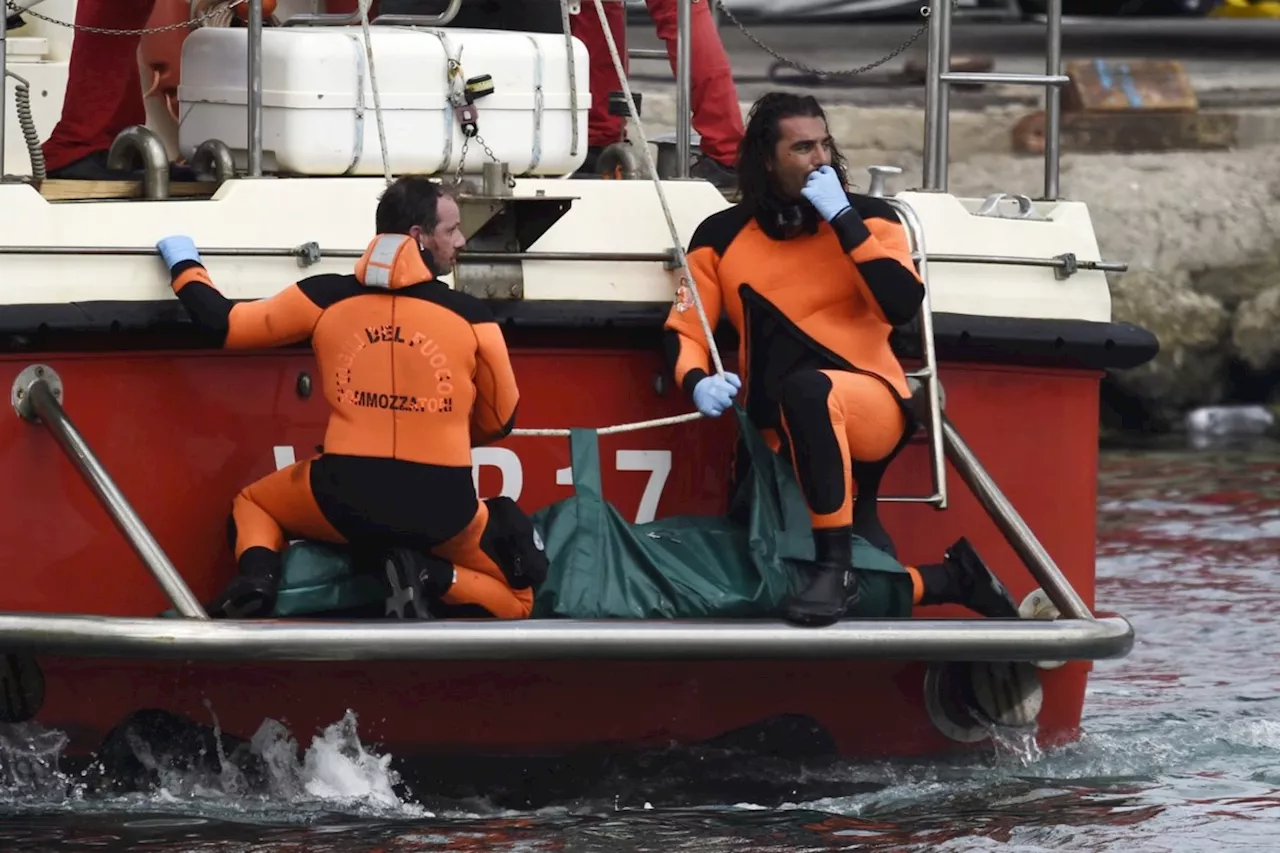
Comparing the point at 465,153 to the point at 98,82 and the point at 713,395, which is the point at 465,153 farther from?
the point at 98,82

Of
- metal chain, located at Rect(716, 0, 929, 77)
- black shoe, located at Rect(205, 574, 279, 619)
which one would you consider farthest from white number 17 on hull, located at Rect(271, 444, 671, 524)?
metal chain, located at Rect(716, 0, 929, 77)

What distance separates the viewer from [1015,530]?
583 cm

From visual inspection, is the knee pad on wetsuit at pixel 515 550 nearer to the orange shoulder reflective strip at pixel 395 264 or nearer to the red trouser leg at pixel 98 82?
the orange shoulder reflective strip at pixel 395 264

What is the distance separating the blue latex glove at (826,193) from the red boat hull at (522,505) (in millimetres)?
537

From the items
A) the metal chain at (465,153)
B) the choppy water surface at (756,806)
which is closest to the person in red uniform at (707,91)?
the metal chain at (465,153)

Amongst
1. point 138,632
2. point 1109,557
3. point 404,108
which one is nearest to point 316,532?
point 138,632

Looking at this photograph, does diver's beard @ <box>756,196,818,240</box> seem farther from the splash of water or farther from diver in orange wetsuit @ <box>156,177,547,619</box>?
the splash of water

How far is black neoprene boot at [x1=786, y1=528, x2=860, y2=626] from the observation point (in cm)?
555

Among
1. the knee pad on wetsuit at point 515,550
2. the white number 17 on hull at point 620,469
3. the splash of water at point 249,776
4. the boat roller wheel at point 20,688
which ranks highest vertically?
the white number 17 on hull at point 620,469

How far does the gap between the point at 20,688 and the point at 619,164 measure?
1.84 meters

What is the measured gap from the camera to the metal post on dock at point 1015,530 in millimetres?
5789

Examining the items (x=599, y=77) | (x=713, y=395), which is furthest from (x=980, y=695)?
(x=599, y=77)

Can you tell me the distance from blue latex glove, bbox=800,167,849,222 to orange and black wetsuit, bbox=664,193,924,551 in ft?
0.09

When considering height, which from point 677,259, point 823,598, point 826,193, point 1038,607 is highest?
point 826,193
